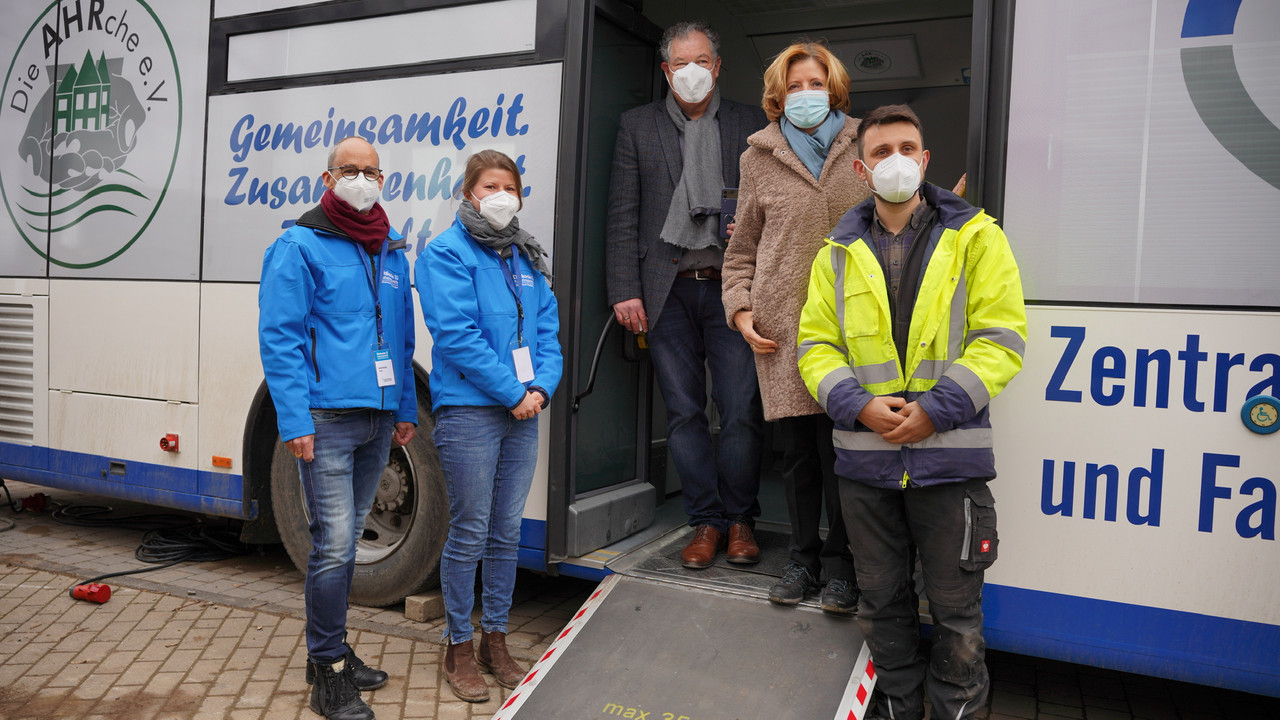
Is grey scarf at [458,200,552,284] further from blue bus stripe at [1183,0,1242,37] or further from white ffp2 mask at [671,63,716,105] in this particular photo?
blue bus stripe at [1183,0,1242,37]

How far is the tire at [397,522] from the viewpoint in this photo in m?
3.82

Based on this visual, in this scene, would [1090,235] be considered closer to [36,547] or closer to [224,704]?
[224,704]

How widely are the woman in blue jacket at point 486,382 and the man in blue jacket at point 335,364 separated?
0.62 ft

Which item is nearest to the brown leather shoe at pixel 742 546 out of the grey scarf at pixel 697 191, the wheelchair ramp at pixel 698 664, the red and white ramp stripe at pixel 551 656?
the wheelchair ramp at pixel 698 664

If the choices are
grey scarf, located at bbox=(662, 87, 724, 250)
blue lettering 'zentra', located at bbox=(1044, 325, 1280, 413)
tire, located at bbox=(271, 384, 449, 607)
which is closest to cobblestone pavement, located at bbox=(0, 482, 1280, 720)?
tire, located at bbox=(271, 384, 449, 607)

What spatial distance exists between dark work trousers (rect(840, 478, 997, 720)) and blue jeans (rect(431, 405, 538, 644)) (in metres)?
1.13

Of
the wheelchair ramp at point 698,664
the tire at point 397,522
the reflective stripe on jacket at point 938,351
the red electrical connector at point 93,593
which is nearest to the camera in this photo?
the reflective stripe on jacket at point 938,351

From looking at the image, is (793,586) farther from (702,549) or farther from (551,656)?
(551,656)

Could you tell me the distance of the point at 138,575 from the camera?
4.54m

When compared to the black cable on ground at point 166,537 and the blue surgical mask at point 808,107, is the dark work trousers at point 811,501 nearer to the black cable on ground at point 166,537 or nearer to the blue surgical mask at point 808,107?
the blue surgical mask at point 808,107

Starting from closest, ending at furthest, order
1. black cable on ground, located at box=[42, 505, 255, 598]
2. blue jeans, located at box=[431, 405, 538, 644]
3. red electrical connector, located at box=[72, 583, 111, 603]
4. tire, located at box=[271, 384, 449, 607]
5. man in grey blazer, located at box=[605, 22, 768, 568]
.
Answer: blue jeans, located at box=[431, 405, 538, 644]
man in grey blazer, located at box=[605, 22, 768, 568]
tire, located at box=[271, 384, 449, 607]
red electrical connector, located at box=[72, 583, 111, 603]
black cable on ground, located at box=[42, 505, 255, 598]

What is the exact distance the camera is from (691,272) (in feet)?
12.1

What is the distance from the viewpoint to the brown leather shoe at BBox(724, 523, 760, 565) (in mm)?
3494

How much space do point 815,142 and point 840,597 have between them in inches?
60.7
